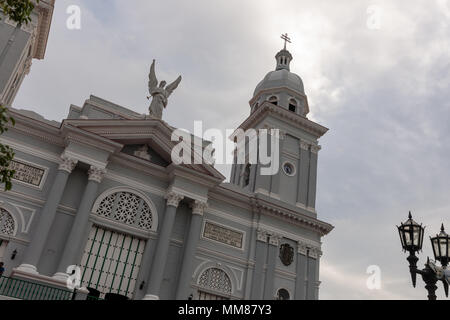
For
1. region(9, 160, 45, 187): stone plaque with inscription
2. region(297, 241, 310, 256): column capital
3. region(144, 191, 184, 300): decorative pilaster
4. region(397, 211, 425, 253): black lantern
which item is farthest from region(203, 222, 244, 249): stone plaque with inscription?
region(397, 211, 425, 253): black lantern

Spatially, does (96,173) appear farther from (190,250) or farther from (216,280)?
(216,280)

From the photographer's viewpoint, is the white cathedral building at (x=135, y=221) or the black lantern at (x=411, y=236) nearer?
the black lantern at (x=411, y=236)

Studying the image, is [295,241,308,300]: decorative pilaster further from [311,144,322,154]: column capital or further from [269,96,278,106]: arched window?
[269,96,278,106]: arched window

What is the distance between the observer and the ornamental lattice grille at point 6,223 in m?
19.0

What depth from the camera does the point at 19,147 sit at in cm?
2055

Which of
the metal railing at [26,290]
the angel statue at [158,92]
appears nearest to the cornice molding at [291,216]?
the angel statue at [158,92]

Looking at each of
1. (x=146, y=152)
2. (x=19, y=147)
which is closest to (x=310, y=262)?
(x=146, y=152)

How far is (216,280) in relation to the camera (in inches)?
893

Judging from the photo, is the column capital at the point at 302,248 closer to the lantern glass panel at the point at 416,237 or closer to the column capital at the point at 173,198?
the column capital at the point at 173,198

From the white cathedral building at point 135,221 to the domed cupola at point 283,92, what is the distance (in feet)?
22.9

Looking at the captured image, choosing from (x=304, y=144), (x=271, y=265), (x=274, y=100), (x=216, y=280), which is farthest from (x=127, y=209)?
(x=274, y=100)

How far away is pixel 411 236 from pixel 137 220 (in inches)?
629
